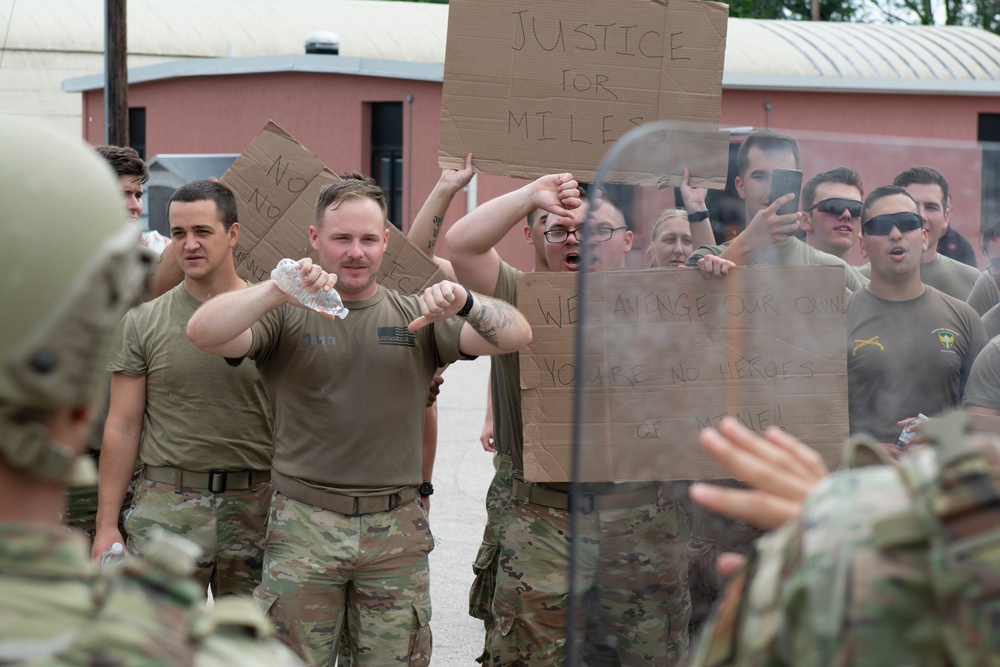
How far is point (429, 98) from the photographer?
17188 mm

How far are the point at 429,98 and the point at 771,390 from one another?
15.1 m

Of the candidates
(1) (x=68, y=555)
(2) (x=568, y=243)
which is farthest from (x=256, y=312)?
(1) (x=68, y=555)

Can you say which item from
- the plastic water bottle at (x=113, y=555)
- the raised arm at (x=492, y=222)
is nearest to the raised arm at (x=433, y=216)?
the raised arm at (x=492, y=222)

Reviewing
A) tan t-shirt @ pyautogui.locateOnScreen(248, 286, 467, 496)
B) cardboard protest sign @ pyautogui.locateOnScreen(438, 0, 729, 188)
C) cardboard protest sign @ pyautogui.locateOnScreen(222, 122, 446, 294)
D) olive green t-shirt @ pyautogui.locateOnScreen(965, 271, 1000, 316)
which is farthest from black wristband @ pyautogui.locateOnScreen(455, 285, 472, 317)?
olive green t-shirt @ pyautogui.locateOnScreen(965, 271, 1000, 316)

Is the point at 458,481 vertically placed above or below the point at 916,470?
below

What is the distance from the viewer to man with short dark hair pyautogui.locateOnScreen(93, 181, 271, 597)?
3.90m

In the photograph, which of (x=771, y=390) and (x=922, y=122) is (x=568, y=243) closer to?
(x=771, y=390)

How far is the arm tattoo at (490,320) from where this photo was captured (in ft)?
11.0

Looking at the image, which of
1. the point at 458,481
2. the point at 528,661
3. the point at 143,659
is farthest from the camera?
the point at 458,481

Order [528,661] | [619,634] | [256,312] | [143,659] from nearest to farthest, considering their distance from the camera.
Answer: [143,659] → [619,634] → [256,312] → [528,661]

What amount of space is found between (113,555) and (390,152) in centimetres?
1455

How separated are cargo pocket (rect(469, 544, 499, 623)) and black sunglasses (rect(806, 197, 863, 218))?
1952mm

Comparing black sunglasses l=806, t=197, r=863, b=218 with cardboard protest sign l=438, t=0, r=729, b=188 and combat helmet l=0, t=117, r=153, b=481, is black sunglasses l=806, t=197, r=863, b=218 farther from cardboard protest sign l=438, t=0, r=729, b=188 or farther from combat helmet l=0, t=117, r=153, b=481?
combat helmet l=0, t=117, r=153, b=481

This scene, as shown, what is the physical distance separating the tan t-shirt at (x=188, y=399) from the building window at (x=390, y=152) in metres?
13.7
